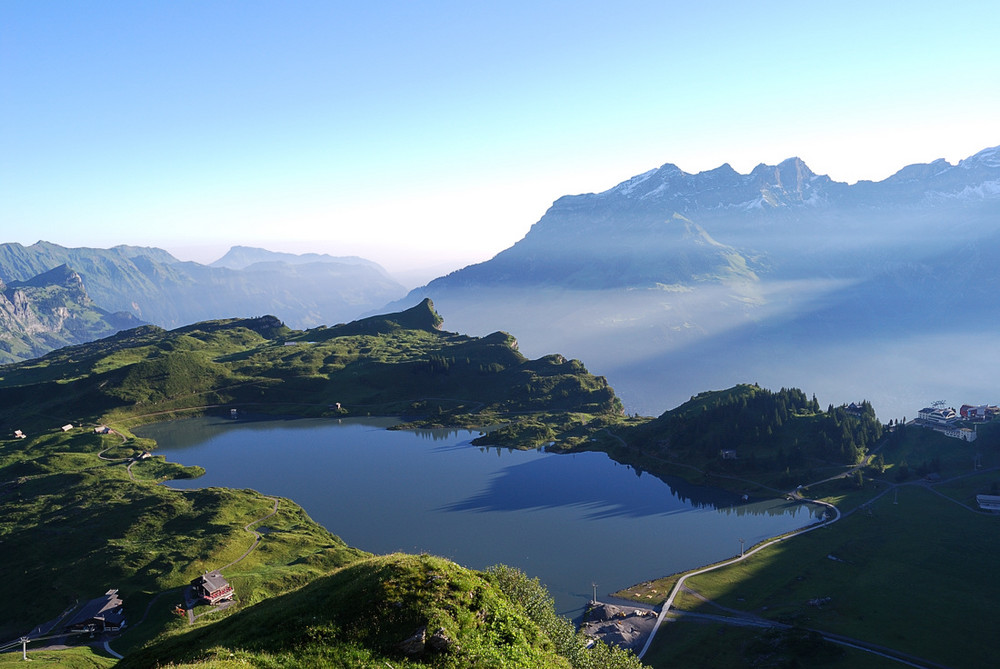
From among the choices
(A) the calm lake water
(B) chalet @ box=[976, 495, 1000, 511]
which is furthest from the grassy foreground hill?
(B) chalet @ box=[976, 495, 1000, 511]

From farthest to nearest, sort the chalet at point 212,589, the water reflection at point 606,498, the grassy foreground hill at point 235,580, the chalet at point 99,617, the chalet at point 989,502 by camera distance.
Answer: the water reflection at point 606,498 → the chalet at point 989,502 → the chalet at point 212,589 → the chalet at point 99,617 → the grassy foreground hill at point 235,580

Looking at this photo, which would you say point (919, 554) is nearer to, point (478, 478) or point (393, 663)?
point (478, 478)

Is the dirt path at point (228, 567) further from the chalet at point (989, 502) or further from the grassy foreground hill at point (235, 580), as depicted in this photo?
the chalet at point (989, 502)

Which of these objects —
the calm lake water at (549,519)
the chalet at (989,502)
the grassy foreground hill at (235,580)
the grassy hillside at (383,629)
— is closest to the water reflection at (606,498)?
the calm lake water at (549,519)

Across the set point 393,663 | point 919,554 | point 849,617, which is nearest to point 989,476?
point 919,554

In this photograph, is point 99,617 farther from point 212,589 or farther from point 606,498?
point 606,498

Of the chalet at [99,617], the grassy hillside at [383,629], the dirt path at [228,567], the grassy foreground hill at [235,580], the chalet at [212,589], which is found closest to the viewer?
the grassy hillside at [383,629]

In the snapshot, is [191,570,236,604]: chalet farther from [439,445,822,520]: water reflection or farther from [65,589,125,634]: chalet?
[439,445,822,520]: water reflection

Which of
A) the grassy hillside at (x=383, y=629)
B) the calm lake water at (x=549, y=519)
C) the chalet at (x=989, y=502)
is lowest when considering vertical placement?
the calm lake water at (x=549, y=519)
